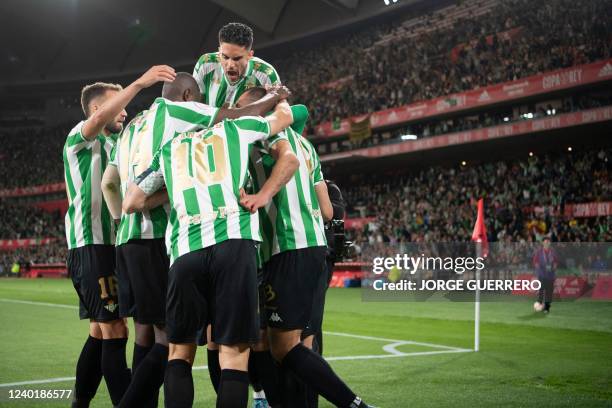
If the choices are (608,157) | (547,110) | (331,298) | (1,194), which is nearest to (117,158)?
(331,298)

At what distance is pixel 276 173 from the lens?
401cm

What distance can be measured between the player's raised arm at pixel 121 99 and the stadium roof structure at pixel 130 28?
3334 centimetres

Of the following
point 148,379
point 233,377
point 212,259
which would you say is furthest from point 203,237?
point 148,379

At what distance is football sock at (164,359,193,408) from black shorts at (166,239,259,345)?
0.19m

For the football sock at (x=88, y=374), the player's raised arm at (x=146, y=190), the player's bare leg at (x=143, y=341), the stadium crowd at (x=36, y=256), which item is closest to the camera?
the player's raised arm at (x=146, y=190)

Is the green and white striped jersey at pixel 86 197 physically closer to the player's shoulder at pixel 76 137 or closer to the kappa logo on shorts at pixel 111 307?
the player's shoulder at pixel 76 137

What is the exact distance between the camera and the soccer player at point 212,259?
11.8 ft

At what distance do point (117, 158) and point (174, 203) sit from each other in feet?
3.54

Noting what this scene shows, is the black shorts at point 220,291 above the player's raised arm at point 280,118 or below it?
below

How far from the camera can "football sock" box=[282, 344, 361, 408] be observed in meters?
3.98

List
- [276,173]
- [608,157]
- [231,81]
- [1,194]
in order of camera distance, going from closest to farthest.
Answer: [276,173] → [231,81] → [608,157] → [1,194]

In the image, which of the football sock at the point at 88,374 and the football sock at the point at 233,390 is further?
the football sock at the point at 88,374

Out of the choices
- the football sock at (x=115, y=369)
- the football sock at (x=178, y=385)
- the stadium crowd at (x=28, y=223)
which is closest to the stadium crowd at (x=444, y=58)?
the stadium crowd at (x=28, y=223)

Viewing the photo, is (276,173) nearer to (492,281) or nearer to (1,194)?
(492,281)
